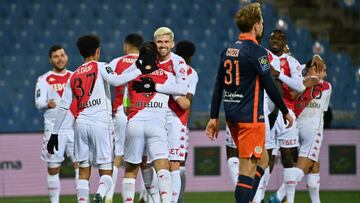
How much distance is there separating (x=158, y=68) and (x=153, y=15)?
33.5ft

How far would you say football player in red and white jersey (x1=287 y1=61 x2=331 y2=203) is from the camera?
12523mm

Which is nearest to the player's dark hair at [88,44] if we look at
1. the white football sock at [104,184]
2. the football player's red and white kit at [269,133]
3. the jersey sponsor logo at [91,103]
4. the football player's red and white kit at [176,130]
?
the jersey sponsor logo at [91,103]

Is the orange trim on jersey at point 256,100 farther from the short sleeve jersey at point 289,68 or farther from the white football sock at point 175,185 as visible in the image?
the short sleeve jersey at point 289,68

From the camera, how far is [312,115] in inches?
496

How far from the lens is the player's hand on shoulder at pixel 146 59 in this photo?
1037cm

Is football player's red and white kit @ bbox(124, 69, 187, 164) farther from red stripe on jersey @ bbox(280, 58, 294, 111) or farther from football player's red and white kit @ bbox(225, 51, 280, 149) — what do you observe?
red stripe on jersey @ bbox(280, 58, 294, 111)

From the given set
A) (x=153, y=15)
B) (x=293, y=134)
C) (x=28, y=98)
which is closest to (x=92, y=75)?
(x=293, y=134)

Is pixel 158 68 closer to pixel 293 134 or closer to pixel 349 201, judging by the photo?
pixel 293 134

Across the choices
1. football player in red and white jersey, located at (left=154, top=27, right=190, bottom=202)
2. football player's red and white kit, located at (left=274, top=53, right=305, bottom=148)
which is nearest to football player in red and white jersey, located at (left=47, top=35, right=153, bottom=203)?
football player in red and white jersey, located at (left=154, top=27, right=190, bottom=202)

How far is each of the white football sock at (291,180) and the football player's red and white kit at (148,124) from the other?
2.44 metres

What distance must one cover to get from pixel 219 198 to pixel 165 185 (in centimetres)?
516

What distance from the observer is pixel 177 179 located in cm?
1123

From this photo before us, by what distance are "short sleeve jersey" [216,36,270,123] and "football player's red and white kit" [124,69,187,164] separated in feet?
4.90

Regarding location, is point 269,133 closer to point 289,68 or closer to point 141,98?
point 289,68
